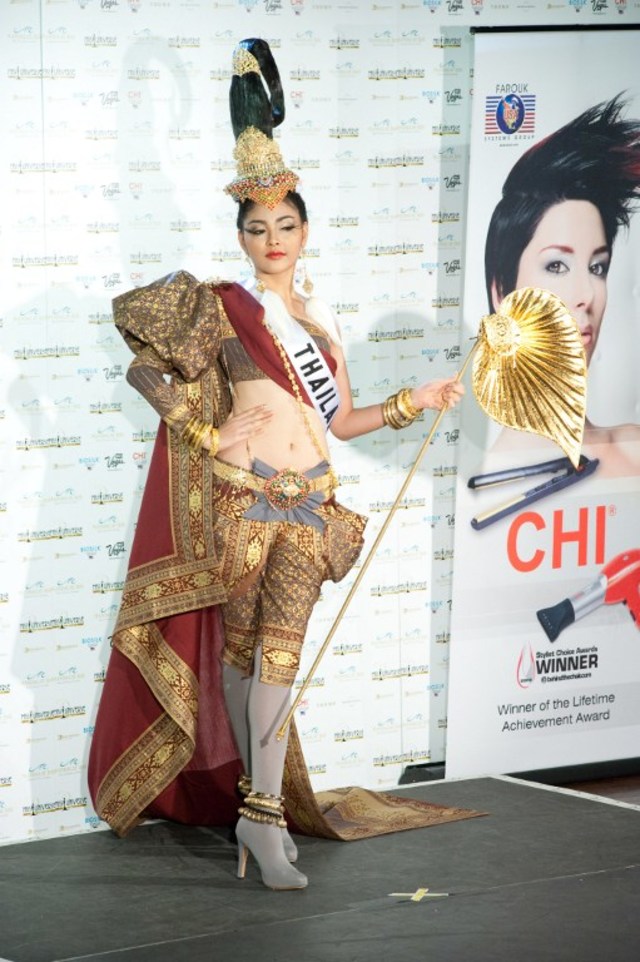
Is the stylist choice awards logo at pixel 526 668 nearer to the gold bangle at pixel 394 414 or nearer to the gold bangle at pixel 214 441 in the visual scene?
the gold bangle at pixel 394 414

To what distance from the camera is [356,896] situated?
4.52 m

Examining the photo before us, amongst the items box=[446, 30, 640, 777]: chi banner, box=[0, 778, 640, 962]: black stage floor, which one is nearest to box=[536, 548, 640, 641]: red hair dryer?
box=[446, 30, 640, 777]: chi banner

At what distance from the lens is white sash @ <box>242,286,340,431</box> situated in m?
4.72

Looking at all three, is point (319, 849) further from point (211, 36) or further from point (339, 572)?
point (211, 36)

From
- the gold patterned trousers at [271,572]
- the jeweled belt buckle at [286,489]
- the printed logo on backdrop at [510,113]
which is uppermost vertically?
the printed logo on backdrop at [510,113]

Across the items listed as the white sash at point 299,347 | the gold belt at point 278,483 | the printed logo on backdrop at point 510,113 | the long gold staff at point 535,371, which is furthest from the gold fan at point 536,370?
the printed logo on backdrop at point 510,113

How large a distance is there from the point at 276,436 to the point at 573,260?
59.4 inches

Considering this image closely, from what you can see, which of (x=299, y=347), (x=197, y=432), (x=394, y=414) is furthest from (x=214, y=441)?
(x=394, y=414)

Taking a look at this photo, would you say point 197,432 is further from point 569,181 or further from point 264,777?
point 569,181

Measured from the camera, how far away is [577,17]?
5938 millimetres

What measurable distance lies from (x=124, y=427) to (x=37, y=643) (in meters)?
0.71

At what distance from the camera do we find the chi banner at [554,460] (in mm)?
5641

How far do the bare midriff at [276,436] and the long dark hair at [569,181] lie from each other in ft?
3.90

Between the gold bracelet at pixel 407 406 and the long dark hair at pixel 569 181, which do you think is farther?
the long dark hair at pixel 569 181
